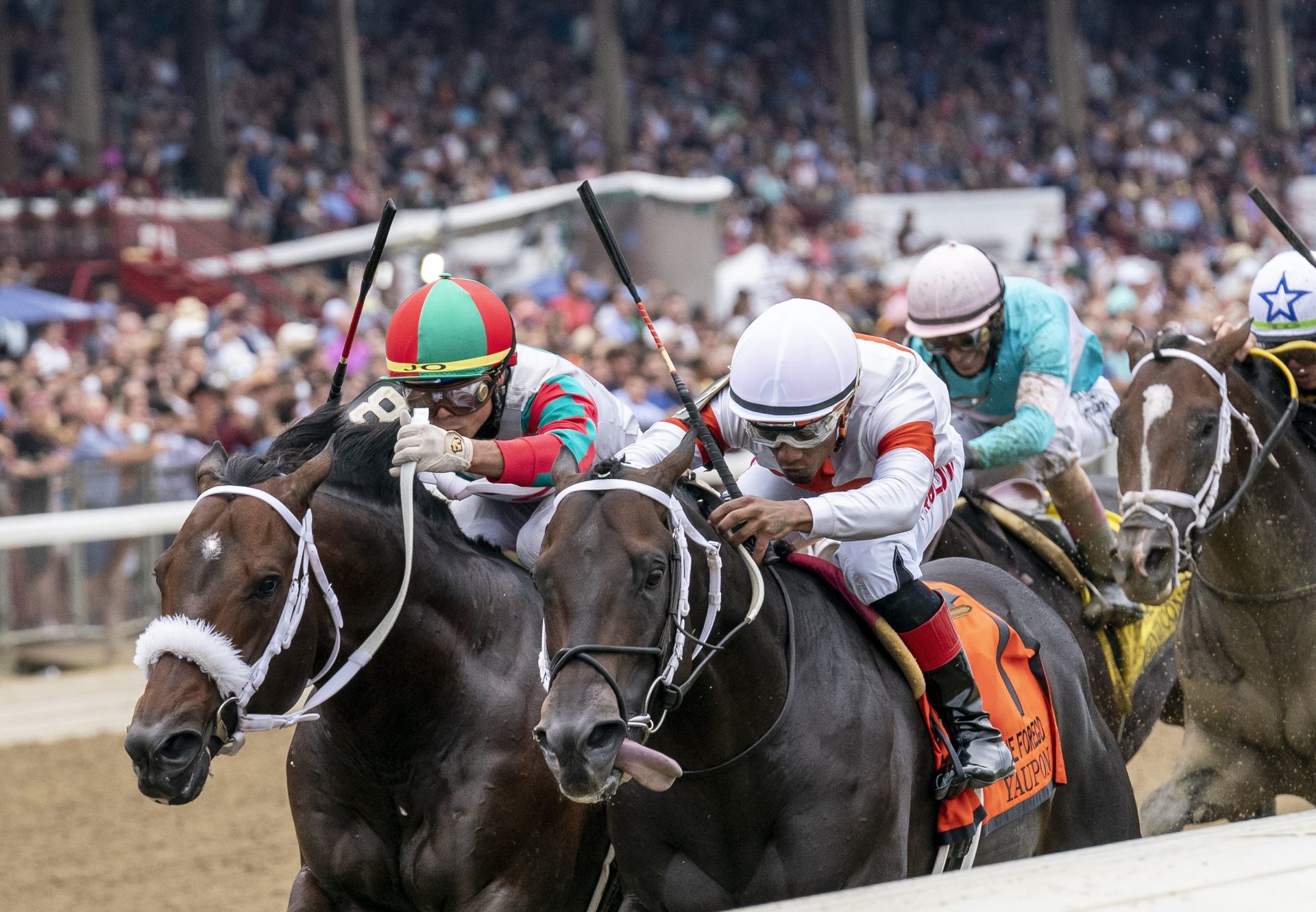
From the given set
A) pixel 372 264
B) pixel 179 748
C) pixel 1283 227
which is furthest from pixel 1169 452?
pixel 179 748

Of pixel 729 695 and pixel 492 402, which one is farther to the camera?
pixel 492 402

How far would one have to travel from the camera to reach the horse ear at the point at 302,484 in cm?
326

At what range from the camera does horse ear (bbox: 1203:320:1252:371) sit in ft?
14.0

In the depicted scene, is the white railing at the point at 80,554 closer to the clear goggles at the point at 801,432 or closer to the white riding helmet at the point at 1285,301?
the white riding helmet at the point at 1285,301

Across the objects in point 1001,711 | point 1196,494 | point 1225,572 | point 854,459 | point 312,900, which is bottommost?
point 312,900

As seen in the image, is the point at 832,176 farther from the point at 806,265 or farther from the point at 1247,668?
the point at 1247,668

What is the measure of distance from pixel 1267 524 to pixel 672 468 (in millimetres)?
2130

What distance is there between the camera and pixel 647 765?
2.71 m

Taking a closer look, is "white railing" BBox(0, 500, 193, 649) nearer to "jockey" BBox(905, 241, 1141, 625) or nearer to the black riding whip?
"jockey" BBox(905, 241, 1141, 625)

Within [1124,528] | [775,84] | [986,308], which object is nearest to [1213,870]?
[1124,528]

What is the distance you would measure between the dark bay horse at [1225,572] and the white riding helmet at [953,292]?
1.76 ft

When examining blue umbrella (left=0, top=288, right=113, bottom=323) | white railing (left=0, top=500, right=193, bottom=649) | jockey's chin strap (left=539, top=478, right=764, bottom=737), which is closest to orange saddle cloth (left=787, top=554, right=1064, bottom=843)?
jockey's chin strap (left=539, top=478, right=764, bottom=737)

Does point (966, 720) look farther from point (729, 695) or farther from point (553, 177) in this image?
point (553, 177)

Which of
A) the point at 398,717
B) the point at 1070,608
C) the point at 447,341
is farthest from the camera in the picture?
the point at 1070,608
